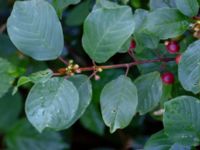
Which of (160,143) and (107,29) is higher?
(107,29)

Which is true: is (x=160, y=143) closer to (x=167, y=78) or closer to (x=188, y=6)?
(x=167, y=78)

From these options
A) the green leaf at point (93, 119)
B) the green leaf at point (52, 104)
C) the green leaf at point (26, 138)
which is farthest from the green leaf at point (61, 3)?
the green leaf at point (26, 138)

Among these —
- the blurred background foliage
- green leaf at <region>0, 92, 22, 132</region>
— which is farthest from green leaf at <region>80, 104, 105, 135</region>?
green leaf at <region>0, 92, 22, 132</region>

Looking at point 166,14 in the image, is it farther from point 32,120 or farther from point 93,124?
point 93,124

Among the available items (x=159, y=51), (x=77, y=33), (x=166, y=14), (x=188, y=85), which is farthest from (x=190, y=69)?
(x=77, y=33)

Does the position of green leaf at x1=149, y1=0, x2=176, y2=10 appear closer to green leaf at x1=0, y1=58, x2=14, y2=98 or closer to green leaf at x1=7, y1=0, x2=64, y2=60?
green leaf at x1=7, y1=0, x2=64, y2=60

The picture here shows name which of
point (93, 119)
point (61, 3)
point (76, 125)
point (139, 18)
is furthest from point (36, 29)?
point (76, 125)
